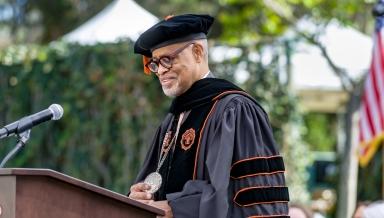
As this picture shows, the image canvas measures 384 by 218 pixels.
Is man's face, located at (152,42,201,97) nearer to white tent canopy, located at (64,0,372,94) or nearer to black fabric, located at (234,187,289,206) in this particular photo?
black fabric, located at (234,187,289,206)

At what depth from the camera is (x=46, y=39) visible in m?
26.7

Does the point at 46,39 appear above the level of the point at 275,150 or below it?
above

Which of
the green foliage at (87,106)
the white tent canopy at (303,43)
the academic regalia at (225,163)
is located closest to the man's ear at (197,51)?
the academic regalia at (225,163)

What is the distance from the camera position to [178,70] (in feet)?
17.8

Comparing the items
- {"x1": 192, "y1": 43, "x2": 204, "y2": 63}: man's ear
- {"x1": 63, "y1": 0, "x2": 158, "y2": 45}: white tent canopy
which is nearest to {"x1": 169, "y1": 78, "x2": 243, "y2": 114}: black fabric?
{"x1": 192, "y1": 43, "x2": 204, "y2": 63}: man's ear

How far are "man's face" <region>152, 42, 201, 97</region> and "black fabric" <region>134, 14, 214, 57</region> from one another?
4 centimetres

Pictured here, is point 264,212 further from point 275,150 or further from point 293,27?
point 293,27

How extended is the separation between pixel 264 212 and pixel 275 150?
319mm

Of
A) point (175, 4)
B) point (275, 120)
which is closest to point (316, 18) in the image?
point (275, 120)

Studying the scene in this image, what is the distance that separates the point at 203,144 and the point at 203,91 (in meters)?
0.28

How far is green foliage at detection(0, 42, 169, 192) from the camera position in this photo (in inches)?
497

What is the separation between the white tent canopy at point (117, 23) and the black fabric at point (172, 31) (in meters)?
7.65

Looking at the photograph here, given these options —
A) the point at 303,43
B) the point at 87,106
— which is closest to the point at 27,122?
the point at 87,106

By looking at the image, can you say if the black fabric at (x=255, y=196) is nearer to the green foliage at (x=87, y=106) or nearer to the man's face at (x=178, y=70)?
the man's face at (x=178, y=70)
